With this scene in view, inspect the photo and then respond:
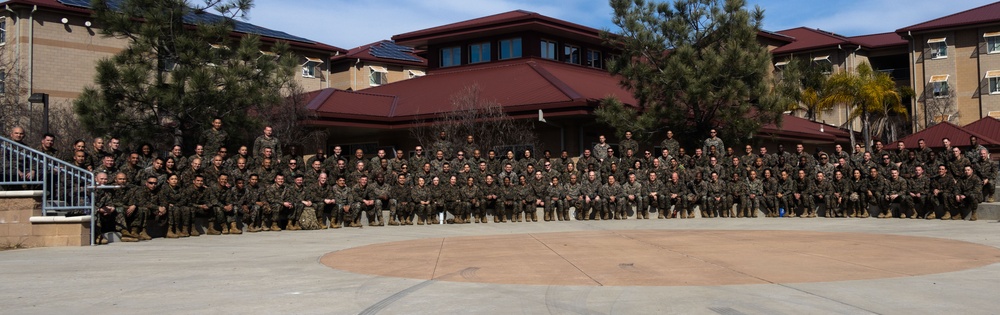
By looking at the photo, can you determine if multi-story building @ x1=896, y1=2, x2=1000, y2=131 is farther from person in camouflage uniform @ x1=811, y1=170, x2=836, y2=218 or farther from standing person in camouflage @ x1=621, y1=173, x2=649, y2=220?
standing person in camouflage @ x1=621, y1=173, x2=649, y2=220

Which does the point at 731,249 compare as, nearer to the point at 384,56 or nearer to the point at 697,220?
the point at 697,220

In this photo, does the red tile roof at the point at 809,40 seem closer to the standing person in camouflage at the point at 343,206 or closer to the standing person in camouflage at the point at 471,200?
the standing person in camouflage at the point at 471,200

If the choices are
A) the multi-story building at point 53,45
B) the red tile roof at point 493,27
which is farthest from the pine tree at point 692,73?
the multi-story building at point 53,45

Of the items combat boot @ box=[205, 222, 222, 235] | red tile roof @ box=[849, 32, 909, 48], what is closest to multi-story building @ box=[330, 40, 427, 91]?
red tile roof @ box=[849, 32, 909, 48]

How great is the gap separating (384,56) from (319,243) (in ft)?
136

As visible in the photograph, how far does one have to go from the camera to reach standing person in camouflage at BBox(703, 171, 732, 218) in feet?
65.9

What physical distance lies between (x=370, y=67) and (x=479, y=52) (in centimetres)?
2169

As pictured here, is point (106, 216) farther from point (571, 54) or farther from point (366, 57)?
point (366, 57)

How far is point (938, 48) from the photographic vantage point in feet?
158

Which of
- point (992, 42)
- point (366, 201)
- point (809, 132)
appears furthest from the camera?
point (992, 42)

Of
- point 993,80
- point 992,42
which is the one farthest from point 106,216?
point 993,80

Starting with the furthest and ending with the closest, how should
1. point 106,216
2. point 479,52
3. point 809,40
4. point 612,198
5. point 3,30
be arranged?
point 809,40 → point 3,30 → point 479,52 → point 612,198 → point 106,216

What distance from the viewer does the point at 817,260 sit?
10.1 metres

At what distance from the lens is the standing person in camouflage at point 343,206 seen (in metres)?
18.0
